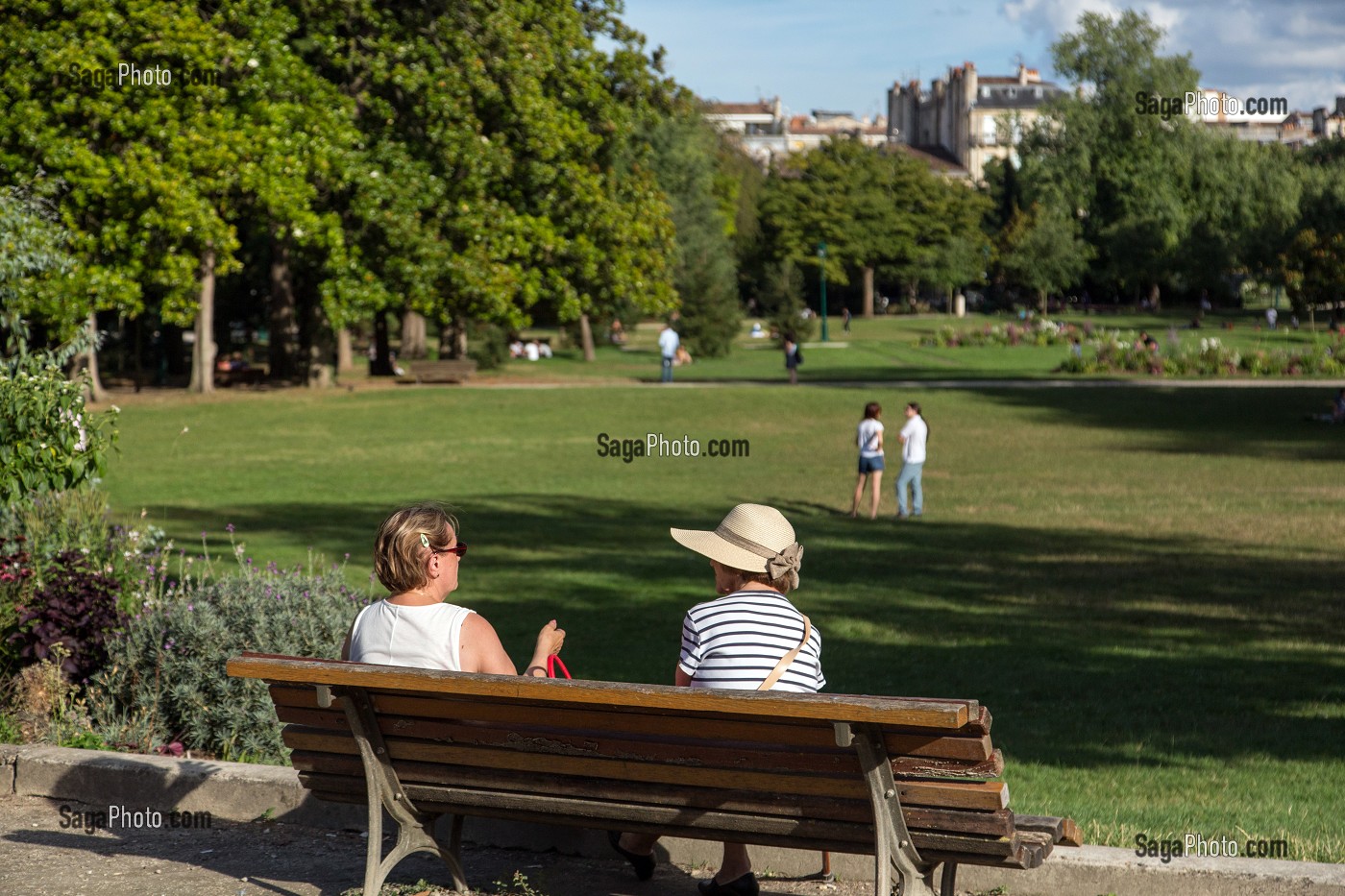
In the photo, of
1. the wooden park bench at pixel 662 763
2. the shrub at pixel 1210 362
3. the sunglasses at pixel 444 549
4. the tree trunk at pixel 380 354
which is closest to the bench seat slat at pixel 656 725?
the wooden park bench at pixel 662 763

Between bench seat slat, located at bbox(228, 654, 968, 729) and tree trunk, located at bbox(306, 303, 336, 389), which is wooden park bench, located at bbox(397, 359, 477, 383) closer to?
tree trunk, located at bbox(306, 303, 336, 389)

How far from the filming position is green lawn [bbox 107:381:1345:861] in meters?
8.39

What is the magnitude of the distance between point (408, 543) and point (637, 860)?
4.35 feet

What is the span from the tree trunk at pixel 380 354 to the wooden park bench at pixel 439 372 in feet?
12.3

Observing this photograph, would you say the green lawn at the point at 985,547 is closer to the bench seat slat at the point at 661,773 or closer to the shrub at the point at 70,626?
the bench seat slat at the point at 661,773

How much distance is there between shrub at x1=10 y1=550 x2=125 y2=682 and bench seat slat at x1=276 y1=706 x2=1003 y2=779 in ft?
9.80

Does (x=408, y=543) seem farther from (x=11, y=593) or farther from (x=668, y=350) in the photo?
(x=668, y=350)

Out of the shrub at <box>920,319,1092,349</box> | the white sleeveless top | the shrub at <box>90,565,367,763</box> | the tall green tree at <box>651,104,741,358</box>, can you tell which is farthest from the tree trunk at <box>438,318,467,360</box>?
the white sleeveless top

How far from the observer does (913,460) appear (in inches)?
772

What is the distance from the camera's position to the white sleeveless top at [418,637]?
4.67 meters

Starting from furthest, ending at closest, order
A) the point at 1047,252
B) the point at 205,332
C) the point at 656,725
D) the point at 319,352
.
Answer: the point at 1047,252 → the point at 319,352 → the point at 205,332 → the point at 656,725

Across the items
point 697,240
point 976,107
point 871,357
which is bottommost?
point 871,357

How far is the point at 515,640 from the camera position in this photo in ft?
37.9
